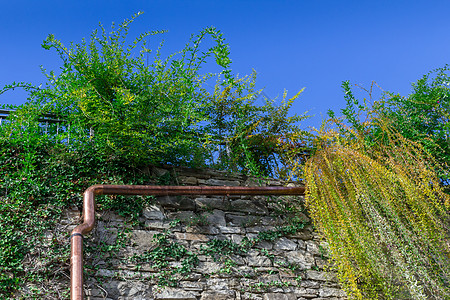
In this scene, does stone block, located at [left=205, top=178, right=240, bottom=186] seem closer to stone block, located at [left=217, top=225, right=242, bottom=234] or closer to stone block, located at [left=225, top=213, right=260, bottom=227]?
stone block, located at [left=225, top=213, right=260, bottom=227]

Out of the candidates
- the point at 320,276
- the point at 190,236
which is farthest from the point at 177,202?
the point at 320,276

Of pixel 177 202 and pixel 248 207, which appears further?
pixel 248 207

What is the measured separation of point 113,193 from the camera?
406cm

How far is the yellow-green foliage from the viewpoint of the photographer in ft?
13.1

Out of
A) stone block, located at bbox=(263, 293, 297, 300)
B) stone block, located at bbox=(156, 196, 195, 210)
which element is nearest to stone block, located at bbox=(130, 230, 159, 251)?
stone block, located at bbox=(156, 196, 195, 210)

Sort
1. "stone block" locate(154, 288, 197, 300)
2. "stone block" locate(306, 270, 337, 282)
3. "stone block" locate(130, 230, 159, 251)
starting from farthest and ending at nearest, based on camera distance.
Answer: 1. "stone block" locate(306, 270, 337, 282)
2. "stone block" locate(130, 230, 159, 251)
3. "stone block" locate(154, 288, 197, 300)

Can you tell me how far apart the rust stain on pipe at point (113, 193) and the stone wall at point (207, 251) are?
0.18 metres

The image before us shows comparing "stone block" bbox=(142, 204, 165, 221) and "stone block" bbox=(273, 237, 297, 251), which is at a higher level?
"stone block" bbox=(142, 204, 165, 221)

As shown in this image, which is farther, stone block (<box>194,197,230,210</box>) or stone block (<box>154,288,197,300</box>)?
stone block (<box>194,197,230,210</box>)

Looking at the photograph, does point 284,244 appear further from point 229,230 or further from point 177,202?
point 177,202

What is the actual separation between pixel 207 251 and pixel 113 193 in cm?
104

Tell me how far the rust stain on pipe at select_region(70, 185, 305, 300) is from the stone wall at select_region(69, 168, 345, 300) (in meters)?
0.18

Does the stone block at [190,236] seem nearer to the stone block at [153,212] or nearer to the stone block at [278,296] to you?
the stone block at [153,212]

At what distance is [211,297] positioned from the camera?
3869 mm
